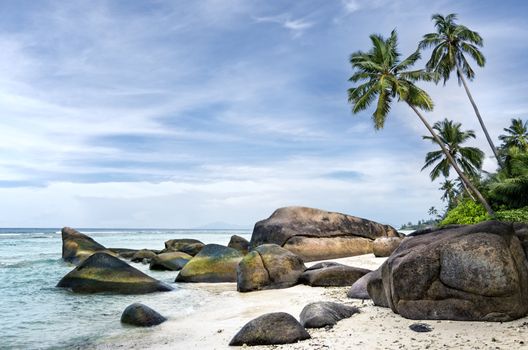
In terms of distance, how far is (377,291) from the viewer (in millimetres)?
8336

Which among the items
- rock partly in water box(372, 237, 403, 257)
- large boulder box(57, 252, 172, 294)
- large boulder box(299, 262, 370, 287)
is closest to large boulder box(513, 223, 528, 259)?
large boulder box(299, 262, 370, 287)

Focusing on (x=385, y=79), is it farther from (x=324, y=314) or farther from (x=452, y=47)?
(x=324, y=314)

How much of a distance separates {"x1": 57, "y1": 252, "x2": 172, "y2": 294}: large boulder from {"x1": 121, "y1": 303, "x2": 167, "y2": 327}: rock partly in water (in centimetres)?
458

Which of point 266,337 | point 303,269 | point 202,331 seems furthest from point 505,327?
point 303,269

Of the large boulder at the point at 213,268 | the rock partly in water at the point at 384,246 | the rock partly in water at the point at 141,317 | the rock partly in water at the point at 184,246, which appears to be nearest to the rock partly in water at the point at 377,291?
the rock partly in water at the point at 141,317

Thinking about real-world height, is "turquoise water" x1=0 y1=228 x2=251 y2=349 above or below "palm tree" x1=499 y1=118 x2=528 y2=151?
below

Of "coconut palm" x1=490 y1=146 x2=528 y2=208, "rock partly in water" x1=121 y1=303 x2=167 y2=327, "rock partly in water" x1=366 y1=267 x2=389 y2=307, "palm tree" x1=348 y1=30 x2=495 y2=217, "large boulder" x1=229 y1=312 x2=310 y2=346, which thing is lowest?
"rock partly in water" x1=121 y1=303 x2=167 y2=327

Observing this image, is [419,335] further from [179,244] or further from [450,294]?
[179,244]

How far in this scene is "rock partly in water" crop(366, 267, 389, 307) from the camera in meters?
8.07

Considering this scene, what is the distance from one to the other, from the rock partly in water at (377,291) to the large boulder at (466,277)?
83cm

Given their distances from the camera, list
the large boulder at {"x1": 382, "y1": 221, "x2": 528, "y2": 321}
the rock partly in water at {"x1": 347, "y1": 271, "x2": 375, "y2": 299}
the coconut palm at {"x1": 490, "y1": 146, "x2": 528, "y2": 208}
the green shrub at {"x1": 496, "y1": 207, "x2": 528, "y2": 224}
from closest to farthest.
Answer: the large boulder at {"x1": 382, "y1": 221, "x2": 528, "y2": 321}
the rock partly in water at {"x1": 347, "y1": 271, "x2": 375, "y2": 299}
the green shrub at {"x1": 496, "y1": 207, "x2": 528, "y2": 224}
the coconut palm at {"x1": 490, "y1": 146, "x2": 528, "y2": 208}

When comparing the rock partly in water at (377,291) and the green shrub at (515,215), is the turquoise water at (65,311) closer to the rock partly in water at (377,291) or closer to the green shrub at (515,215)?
the rock partly in water at (377,291)

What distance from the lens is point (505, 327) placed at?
6.04m

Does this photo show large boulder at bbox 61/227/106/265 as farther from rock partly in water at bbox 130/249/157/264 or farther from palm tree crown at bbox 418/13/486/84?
palm tree crown at bbox 418/13/486/84
